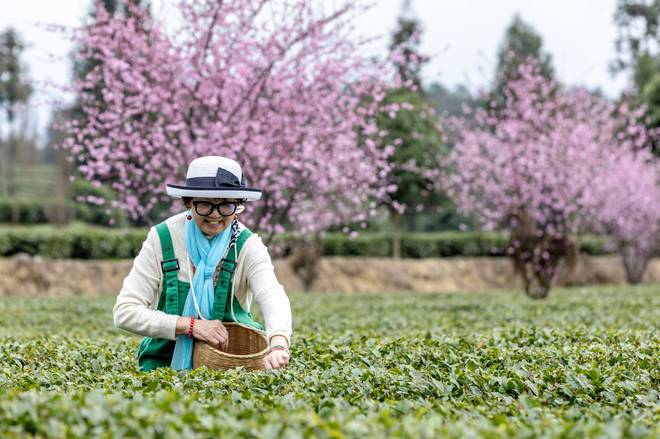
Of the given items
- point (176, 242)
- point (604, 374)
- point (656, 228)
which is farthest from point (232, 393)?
point (656, 228)

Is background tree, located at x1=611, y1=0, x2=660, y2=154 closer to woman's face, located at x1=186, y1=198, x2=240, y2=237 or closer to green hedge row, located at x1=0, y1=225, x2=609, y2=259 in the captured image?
green hedge row, located at x1=0, y1=225, x2=609, y2=259

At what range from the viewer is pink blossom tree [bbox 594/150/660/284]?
25375 millimetres

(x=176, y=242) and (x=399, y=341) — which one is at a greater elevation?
(x=176, y=242)

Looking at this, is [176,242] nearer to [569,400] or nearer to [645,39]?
[569,400]

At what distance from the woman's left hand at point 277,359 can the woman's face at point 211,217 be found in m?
0.81

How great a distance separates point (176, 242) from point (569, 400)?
7.99 feet

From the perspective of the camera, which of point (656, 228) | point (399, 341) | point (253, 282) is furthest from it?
point (656, 228)

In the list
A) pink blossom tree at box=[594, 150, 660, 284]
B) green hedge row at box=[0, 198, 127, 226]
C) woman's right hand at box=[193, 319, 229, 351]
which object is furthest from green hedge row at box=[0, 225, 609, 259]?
woman's right hand at box=[193, 319, 229, 351]

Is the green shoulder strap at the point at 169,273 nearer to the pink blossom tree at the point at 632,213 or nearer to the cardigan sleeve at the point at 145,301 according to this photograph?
the cardigan sleeve at the point at 145,301

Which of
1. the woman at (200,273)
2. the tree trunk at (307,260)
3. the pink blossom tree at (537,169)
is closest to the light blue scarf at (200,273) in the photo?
the woman at (200,273)

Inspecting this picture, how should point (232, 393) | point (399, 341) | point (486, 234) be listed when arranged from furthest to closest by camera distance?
point (486, 234)
point (399, 341)
point (232, 393)

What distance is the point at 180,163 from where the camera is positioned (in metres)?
11.7

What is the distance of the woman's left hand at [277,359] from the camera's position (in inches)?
175

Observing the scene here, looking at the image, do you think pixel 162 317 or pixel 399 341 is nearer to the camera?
pixel 162 317
